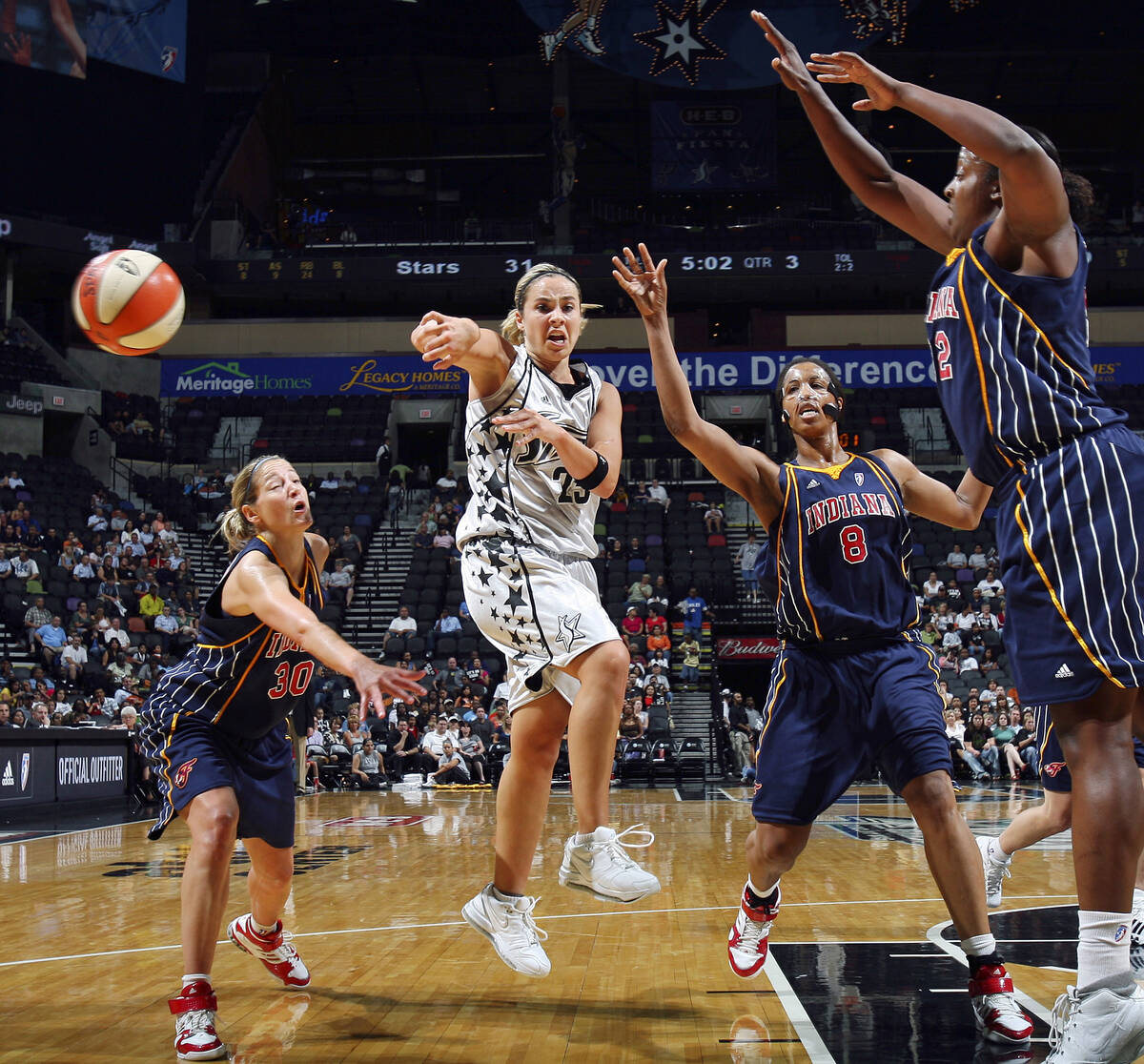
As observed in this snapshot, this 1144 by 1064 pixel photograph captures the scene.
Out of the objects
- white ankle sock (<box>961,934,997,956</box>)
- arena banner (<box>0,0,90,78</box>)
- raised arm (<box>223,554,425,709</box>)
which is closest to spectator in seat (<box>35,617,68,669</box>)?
arena banner (<box>0,0,90,78</box>)

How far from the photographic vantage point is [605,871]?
3.65 meters

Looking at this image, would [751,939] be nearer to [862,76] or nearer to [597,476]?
[597,476]

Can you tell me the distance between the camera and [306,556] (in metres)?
4.30

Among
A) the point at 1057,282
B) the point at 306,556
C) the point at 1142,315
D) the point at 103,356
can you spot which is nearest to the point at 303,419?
the point at 103,356

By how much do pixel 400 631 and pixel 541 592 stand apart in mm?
16606

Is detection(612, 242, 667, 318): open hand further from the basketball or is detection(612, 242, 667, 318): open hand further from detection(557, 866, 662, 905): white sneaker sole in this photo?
the basketball

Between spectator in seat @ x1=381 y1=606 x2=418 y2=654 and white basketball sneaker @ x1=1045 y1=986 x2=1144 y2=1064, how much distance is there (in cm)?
1735

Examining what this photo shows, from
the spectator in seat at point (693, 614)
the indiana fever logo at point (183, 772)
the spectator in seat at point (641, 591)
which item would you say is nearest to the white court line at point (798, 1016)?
the indiana fever logo at point (183, 772)

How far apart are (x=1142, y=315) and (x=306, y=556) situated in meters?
30.0

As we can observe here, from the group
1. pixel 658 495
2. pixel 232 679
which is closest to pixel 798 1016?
pixel 232 679

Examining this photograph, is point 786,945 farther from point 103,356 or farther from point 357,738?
point 103,356

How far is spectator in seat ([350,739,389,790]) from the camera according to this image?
653 inches

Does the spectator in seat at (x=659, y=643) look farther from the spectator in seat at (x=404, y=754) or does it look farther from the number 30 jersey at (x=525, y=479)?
the number 30 jersey at (x=525, y=479)

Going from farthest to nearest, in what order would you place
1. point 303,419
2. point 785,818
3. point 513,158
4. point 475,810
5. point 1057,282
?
point 513,158, point 303,419, point 475,810, point 785,818, point 1057,282
